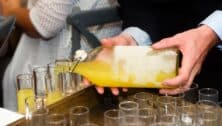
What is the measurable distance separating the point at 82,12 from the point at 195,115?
A: 0.61 m

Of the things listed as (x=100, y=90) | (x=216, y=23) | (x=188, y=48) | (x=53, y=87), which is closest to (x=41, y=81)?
(x=53, y=87)

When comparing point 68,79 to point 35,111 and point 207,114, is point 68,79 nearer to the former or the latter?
point 35,111

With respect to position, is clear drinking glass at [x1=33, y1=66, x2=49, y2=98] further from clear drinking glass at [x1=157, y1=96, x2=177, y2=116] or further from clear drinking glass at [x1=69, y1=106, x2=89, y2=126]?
clear drinking glass at [x1=157, y1=96, x2=177, y2=116]

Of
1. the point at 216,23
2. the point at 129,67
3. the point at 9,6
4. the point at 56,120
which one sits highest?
the point at 9,6

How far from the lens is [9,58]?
1633 millimetres

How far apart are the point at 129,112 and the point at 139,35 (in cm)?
45

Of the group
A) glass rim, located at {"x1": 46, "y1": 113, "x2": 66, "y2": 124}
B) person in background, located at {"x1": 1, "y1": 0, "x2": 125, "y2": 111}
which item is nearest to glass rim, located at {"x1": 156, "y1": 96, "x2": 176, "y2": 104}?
glass rim, located at {"x1": 46, "y1": 113, "x2": 66, "y2": 124}

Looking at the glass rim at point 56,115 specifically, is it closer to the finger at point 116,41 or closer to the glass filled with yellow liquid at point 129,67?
the glass filled with yellow liquid at point 129,67

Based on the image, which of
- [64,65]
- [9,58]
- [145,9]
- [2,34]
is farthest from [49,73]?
[9,58]

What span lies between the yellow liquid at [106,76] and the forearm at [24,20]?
18.6 inches

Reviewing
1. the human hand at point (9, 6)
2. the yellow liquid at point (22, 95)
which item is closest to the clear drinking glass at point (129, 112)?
the yellow liquid at point (22, 95)

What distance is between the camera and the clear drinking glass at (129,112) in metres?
0.88

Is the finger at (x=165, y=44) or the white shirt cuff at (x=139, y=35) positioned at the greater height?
the white shirt cuff at (x=139, y=35)

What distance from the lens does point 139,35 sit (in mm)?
1294
